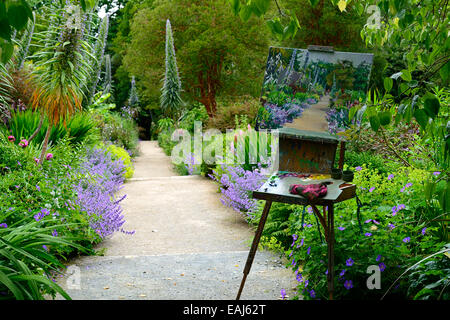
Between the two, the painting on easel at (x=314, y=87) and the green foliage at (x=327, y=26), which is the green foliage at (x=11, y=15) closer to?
the painting on easel at (x=314, y=87)

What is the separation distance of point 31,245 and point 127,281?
104 cm

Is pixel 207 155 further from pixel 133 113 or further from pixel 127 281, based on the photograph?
pixel 133 113

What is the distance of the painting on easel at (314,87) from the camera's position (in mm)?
3609

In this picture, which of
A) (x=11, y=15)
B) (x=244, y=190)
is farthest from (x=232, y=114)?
(x=11, y=15)

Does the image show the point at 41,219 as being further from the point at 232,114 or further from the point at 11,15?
the point at 232,114

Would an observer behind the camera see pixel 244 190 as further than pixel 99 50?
No

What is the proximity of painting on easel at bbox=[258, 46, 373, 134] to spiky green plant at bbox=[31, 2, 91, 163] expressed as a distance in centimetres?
319

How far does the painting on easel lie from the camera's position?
3609 millimetres

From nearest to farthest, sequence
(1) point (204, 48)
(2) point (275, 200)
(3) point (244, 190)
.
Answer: (2) point (275, 200)
(3) point (244, 190)
(1) point (204, 48)

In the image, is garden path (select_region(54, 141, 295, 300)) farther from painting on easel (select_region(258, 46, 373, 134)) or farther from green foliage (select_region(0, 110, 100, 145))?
green foliage (select_region(0, 110, 100, 145))

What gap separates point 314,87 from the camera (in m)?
3.78

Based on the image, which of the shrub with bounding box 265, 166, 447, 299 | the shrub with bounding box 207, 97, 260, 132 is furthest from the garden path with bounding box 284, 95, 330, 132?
the shrub with bounding box 207, 97, 260, 132

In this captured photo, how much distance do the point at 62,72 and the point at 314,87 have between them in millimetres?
3803

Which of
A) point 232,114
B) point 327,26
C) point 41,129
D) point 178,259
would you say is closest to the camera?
point 178,259
